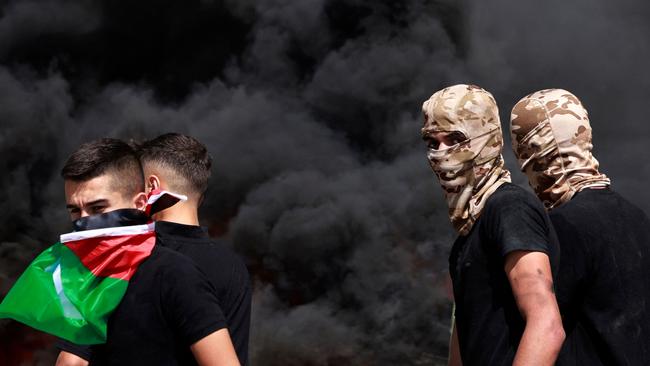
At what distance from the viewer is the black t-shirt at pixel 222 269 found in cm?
237

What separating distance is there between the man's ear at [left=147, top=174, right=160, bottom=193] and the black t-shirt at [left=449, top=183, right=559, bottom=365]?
1032 mm

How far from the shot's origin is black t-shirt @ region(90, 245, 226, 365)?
1918 millimetres

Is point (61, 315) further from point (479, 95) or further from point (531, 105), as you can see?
point (531, 105)

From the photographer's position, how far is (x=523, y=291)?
6.82 feet

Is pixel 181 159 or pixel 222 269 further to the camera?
pixel 181 159

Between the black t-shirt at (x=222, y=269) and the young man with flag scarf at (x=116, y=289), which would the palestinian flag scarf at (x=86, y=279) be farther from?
the black t-shirt at (x=222, y=269)

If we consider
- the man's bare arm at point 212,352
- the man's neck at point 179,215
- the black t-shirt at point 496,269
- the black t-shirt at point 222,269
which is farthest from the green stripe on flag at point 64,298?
the black t-shirt at point 496,269

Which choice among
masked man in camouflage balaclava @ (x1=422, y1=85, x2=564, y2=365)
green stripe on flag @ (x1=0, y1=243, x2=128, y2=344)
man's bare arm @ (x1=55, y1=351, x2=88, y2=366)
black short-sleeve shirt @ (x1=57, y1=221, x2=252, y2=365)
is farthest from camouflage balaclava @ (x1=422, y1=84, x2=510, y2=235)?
man's bare arm @ (x1=55, y1=351, x2=88, y2=366)

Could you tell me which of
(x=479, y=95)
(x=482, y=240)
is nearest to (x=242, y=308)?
(x=482, y=240)

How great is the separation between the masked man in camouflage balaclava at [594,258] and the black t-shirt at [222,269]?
91 centimetres

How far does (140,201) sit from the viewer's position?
2174 mm

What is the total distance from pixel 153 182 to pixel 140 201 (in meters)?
0.50

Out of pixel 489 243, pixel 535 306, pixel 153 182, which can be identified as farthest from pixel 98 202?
pixel 535 306

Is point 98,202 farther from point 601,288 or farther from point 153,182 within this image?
point 601,288
